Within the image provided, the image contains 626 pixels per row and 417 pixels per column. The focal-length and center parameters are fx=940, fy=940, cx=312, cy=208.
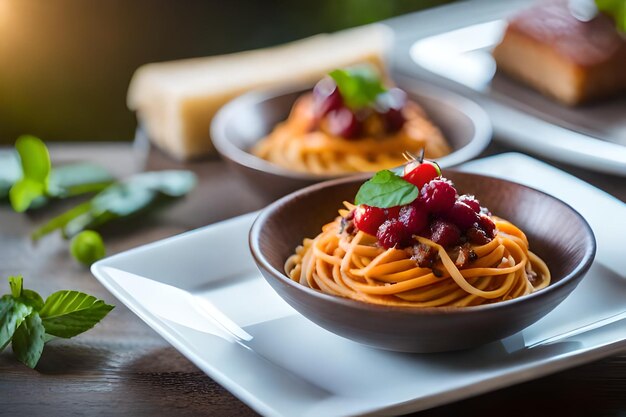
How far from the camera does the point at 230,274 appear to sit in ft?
8.23

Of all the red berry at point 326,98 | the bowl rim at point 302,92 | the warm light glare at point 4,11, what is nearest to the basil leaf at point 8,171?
the bowl rim at point 302,92

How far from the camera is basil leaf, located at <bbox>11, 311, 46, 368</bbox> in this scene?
2.26 metres

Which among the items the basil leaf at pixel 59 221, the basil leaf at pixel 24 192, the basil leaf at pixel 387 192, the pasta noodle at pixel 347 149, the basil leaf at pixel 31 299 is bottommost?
the pasta noodle at pixel 347 149

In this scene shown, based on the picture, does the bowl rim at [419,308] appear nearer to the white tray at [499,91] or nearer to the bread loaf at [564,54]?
the white tray at [499,91]

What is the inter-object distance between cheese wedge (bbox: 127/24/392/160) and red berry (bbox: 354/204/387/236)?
5.32ft

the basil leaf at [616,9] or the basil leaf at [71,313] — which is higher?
the basil leaf at [71,313]

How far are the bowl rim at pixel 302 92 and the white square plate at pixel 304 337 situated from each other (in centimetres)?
32

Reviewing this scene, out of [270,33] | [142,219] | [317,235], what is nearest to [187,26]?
[270,33]

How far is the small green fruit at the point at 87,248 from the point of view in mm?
2818

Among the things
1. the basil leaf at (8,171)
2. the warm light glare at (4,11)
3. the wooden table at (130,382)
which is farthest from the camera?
the warm light glare at (4,11)

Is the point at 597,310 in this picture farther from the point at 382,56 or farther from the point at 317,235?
the point at 382,56

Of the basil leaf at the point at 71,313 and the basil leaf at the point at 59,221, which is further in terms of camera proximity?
the basil leaf at the point at 59,221

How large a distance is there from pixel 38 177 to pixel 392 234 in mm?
1494

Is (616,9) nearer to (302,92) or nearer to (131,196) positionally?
(302,92)
